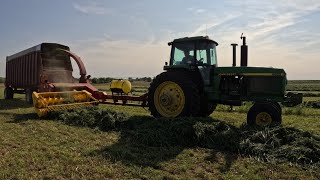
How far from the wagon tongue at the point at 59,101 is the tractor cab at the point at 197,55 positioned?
3638 mm

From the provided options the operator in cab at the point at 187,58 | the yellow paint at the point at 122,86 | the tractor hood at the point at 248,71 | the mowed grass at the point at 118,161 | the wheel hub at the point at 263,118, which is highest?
the operator in cab at the point at 187,58

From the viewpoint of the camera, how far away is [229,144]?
735 centimetres

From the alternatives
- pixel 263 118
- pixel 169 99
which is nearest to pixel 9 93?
pixel 169 99

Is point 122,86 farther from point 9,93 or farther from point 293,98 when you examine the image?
point 9,93

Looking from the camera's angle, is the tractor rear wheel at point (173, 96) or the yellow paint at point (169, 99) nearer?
the tractor rear wheel at point (173, 96)

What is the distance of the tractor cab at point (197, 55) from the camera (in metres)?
10.6

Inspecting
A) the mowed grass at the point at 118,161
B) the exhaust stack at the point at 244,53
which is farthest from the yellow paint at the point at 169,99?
the mowed grass at the point at 118,161

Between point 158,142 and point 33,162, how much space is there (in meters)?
2.62

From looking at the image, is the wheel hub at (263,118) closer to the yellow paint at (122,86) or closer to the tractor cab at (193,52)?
the tractor cab at (193,52)

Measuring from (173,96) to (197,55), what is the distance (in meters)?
1.42

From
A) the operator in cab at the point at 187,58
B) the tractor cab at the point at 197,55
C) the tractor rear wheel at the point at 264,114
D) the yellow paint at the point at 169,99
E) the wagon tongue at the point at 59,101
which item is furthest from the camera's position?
the wagon tongue at the point at 59,101

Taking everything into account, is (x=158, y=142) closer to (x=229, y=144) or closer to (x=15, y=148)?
(x=229, y=144)

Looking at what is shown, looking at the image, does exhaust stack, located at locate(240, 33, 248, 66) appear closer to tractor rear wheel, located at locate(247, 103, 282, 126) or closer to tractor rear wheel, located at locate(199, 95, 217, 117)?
tractor rear wheel, located at locate(199, 95, 217, 117)

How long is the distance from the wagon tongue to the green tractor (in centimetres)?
286
